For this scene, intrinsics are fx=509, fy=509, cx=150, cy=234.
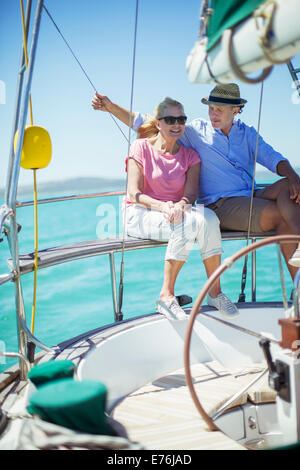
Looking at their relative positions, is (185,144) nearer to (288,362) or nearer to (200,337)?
(200,337)

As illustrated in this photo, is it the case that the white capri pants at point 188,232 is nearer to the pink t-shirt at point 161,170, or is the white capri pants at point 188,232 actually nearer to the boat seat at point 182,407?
the pink t-shirt at point 161,170

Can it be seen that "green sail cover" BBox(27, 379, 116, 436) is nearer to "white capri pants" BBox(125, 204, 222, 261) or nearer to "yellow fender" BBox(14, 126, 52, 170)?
"yellow fender" BBox(14, 126, 52, 170)

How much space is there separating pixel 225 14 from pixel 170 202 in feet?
3.41

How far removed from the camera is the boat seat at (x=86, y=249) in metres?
1.97

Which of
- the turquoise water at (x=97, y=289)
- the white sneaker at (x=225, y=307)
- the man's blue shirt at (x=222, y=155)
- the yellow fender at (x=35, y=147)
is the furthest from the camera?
the turquoise water at (x=97, y=289)

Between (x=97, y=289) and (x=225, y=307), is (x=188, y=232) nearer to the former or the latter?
(x=225, y=307)

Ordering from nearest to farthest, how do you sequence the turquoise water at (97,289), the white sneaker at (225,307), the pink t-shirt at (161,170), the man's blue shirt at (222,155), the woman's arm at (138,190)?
1. the white sneaker at (225,307)
2. the woman's arm at (138,190)
3. the pink t-shirt at (161,170)
4. the man's blue shirt at (222,155)
5. the turquoise water at (97,289)

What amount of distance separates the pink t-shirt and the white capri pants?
14cm

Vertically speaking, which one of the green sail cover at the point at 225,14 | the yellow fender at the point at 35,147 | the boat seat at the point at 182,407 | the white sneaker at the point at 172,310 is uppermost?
the green sail cover at the point at 225,14

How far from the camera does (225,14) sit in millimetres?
1215

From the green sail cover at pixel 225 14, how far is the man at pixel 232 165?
1045 mm

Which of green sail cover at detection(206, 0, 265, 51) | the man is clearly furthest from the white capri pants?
green sail cover at detection(206, 0, 265, 51)

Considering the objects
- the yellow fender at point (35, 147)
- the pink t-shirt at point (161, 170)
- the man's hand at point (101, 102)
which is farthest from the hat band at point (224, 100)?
the yellow fender at point (35, 147)

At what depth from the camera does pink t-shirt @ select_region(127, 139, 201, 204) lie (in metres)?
2.32
